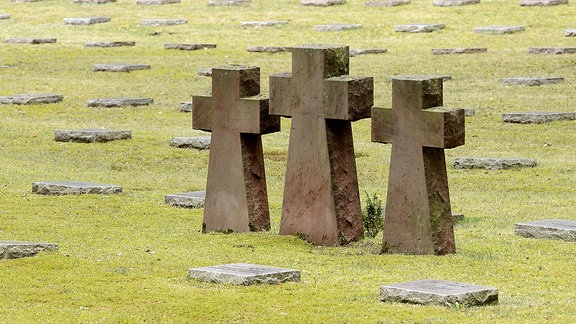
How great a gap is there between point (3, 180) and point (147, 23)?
19.2 metres

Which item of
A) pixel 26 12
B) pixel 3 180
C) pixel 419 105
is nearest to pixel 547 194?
pixel 419 105

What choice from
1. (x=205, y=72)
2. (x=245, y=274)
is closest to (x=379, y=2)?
(x=205, y=72)

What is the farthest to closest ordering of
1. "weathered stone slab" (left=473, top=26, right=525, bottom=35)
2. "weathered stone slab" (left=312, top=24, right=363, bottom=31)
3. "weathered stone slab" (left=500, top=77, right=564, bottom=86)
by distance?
"weathered stone slab" (left=312, top=24, right=363, bottom=31) < "weathered stone slab" (left=473, top=26, right=525, bottom=35) < "weathered stone slab" (left=500, top=77, right=564, bottom=86)

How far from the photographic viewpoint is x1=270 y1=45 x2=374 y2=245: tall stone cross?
12539mm

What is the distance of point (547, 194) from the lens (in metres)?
16.5

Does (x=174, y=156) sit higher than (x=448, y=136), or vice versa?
(x=448, y=136)

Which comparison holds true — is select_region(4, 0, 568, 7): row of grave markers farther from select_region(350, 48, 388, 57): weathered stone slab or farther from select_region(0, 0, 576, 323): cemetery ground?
select_region(350, 48, 388, 57): weathered stone slab

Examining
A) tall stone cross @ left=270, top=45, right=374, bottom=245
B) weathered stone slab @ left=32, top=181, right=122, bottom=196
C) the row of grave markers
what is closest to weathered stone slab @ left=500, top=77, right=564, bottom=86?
the row of grave markers

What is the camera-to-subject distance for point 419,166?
11.9 m

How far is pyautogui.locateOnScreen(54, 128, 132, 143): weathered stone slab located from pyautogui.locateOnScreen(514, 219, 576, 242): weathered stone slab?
9.40 m

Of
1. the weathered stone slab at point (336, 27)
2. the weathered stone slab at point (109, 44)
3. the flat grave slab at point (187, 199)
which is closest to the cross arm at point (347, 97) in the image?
the flat grave slab at point (187, 199)

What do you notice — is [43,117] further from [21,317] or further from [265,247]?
[21,317]

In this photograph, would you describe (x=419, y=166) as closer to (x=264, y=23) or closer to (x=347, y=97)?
(x=347, y=97)

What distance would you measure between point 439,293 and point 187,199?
246 inches
